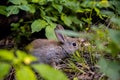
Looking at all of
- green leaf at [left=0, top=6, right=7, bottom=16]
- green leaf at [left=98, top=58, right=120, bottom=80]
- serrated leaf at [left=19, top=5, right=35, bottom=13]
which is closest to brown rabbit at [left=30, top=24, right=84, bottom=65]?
serrated leaf at [left=19, top=5, right=35, bottom=13]

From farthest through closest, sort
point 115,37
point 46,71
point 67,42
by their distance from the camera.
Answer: point 67,42, point 115,37, point 46,71

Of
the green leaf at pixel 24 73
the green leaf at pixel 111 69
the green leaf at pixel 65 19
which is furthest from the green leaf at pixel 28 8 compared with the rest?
the green leaf at pixel 24 73

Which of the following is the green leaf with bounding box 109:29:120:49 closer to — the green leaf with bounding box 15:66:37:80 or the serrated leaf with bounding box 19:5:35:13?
the green leaf with bounding box 15:66:37:80

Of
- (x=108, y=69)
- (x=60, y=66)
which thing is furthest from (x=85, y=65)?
(x=108, y=69)

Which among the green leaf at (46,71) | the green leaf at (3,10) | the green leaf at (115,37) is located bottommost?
the green leaf at (3,10)

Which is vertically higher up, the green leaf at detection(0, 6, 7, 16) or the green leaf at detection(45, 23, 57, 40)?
the green leaf at detection(0, 6, 7, 16)

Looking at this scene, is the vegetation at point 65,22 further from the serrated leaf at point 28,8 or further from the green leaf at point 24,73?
the green leaf at point 24,73

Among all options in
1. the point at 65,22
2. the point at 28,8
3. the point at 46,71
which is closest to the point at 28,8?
the point at 28,8

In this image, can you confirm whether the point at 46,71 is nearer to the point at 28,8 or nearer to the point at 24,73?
the point at 24,73
